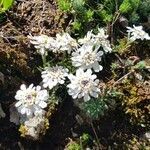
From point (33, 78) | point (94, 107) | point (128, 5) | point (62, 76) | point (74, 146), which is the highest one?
point (128, 5)

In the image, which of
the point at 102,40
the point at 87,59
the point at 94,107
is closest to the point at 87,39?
the point at 102,40

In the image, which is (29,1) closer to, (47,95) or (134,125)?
(47,95)

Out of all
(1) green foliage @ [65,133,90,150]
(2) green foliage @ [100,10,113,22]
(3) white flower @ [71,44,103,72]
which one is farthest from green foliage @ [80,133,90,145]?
(2) green foliage @ [100,10,113,22]

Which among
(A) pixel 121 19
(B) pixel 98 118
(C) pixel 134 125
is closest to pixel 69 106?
(B) pixel 98 118

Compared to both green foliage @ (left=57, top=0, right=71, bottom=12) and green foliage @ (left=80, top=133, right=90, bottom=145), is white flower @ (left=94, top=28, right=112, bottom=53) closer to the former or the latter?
green foliage @ (left=57, top=0, right=71, bottom=12)

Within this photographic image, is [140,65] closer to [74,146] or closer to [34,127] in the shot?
[74,146]

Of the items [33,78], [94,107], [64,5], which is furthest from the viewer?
[64,5]

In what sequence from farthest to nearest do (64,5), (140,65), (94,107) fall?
1. (64,5)
2. (140,65)
3. (94,107)
